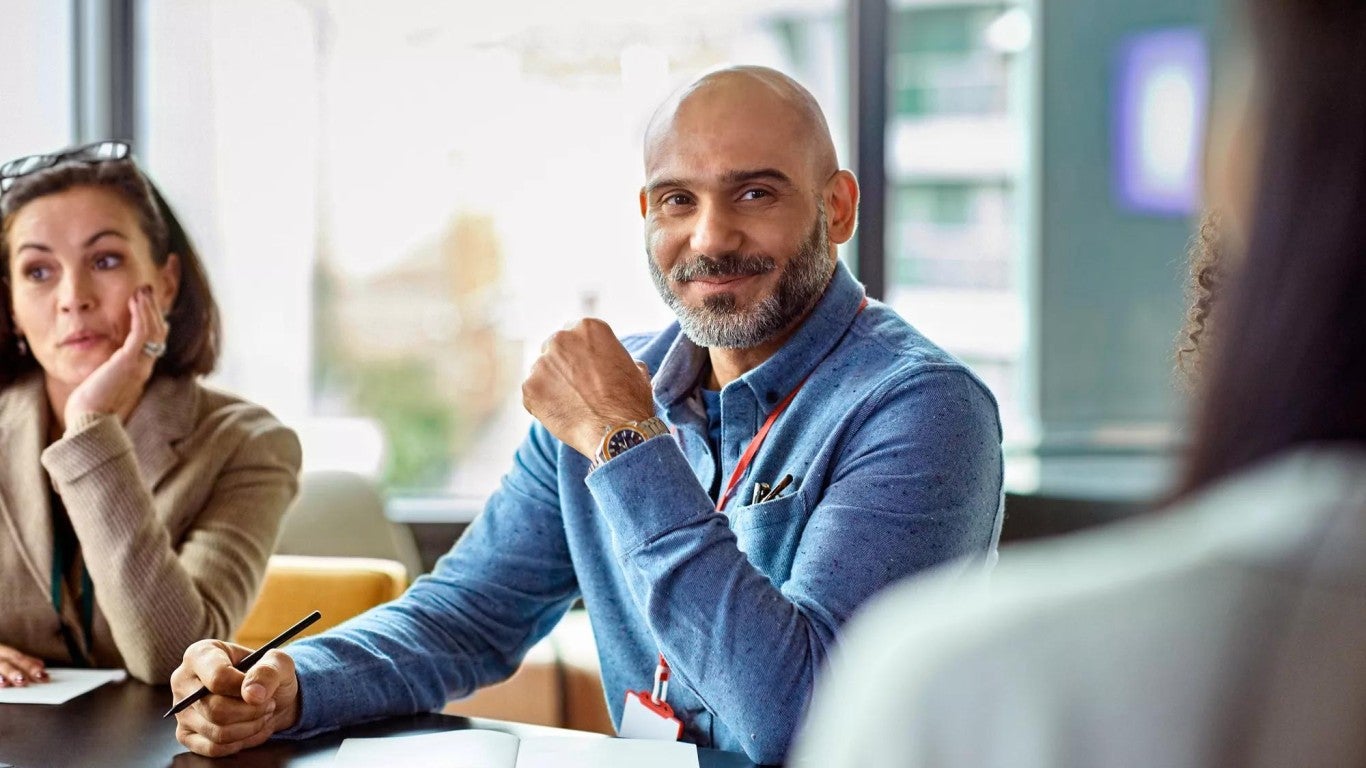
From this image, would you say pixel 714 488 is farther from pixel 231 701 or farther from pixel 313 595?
pixel 313 595

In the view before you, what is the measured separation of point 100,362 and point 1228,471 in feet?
6.68

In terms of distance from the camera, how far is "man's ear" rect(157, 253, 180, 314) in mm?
2281

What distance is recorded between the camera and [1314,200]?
1.54 ft

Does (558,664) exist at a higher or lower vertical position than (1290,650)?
lower

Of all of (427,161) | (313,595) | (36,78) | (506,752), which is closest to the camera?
(506,752)

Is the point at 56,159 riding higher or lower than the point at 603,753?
higher

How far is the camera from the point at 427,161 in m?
4.14

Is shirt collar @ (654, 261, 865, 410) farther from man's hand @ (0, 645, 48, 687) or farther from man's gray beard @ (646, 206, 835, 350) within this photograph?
man's hand @ (0, 645, 48, 687)

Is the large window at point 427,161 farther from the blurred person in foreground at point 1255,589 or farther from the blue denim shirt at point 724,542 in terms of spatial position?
the blurred person in foreground at point 1255,589

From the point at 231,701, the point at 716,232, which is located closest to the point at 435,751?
the point at 231,701

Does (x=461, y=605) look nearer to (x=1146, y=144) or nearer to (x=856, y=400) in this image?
(x=856, y=400)

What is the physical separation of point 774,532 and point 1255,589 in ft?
3.86

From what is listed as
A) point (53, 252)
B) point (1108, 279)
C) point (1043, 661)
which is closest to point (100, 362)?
point (53, 252)

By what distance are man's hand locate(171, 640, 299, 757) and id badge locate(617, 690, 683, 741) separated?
0.43 m
